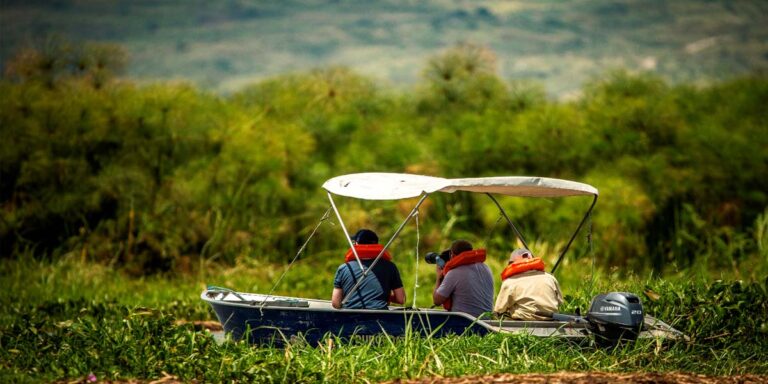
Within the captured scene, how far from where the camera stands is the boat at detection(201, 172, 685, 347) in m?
9.84

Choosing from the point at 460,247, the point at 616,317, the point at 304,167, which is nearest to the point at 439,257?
the point at 460,247

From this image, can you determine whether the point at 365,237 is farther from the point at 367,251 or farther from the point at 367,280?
the point at 367,280

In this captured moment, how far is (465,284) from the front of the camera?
35.0 feet

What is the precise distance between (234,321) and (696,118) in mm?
12810

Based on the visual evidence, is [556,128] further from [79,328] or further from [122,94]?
[79,328]

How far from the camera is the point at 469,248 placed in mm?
10797

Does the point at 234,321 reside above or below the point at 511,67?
above

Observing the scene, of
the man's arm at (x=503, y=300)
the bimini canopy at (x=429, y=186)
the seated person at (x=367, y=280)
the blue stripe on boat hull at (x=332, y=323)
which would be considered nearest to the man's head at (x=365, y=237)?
the seated person at (x=367, y=280)

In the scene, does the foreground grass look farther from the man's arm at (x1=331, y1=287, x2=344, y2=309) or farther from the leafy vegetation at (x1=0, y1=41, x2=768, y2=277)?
the leafy vegetation at (x1=0, y1=41, x2=768, y2=277)

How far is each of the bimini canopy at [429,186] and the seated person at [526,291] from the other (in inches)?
30.9

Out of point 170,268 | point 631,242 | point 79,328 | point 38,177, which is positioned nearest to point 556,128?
point 631,242

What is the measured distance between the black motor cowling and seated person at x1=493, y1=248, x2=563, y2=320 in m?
0.62

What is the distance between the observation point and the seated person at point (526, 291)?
1046 centimetres

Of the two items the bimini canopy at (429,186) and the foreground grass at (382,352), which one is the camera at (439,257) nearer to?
the bimini canopy at (429,186)
